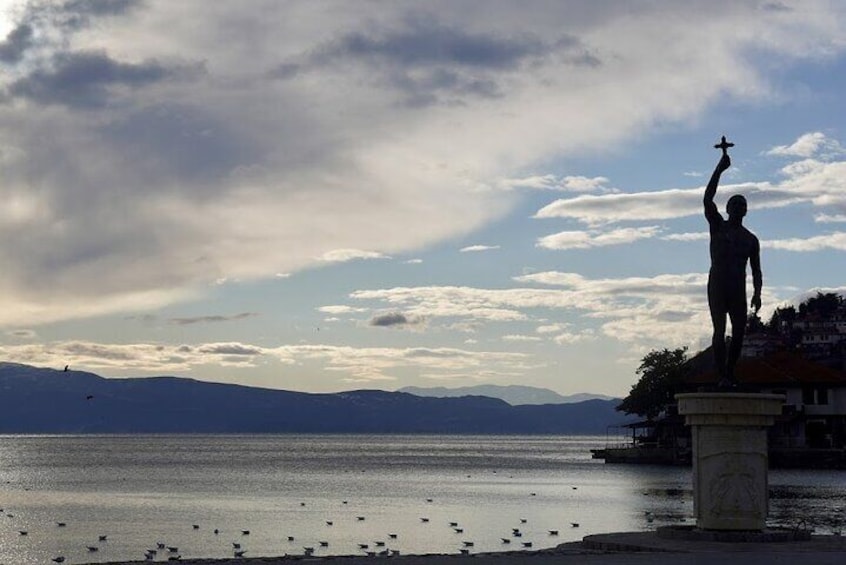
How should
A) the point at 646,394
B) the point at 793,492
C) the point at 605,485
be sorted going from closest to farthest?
the point at 793,492
the point at 605,485
the point at 646,394

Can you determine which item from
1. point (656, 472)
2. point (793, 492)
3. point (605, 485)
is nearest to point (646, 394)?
point (656, 472)

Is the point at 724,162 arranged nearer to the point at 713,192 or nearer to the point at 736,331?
the point at 713,192

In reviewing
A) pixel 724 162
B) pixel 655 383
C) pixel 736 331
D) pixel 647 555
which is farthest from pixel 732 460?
pixel 655 383

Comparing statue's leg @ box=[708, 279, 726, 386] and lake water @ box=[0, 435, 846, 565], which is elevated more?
statue's leg @ box=[708, 279, 726, 386]

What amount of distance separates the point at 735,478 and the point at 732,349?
9.89ft

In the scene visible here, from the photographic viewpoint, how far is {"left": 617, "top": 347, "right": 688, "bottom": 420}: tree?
14500 centimetres

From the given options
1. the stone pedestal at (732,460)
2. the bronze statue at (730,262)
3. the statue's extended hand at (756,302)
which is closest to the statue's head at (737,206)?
the bronze statue at (730,262)

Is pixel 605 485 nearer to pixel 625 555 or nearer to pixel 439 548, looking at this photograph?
pixel 439 548

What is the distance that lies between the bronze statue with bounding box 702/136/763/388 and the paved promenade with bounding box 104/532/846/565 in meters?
3.96

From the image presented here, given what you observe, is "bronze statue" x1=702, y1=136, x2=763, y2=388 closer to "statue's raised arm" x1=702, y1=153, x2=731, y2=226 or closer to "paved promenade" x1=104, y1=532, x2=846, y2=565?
"statue's raised arm" x1=702, y1=153, x2=731, y2=226

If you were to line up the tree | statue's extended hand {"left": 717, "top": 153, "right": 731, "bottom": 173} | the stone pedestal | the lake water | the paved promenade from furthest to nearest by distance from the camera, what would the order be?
the tree, the lake water, statue's extended hand {"left": 717, "top": 153, "right": 731, "bottom": 173}, the stone pedestal, the paved promenade

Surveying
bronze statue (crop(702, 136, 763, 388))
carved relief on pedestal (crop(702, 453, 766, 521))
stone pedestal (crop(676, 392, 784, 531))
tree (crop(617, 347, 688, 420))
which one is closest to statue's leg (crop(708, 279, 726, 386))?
bronze statue (crop(702, 136, 763, 388))

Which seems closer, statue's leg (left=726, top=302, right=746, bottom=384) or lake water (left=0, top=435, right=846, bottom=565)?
statue's leg (left=726, top=302, right=746, bottom=384)

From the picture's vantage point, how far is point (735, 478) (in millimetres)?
24375
